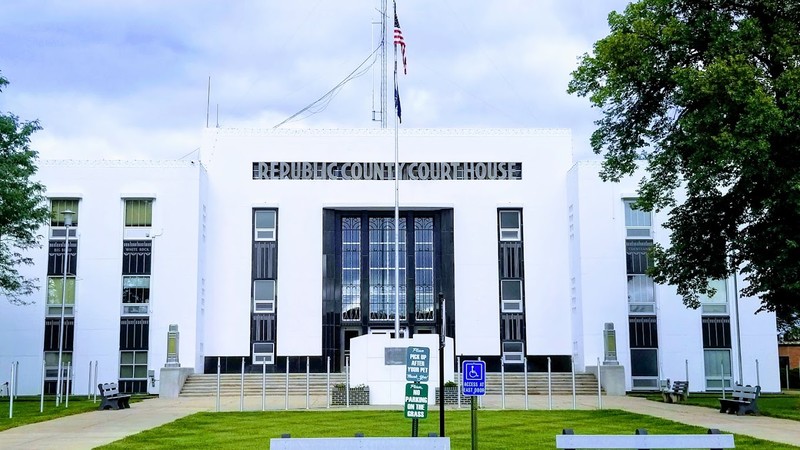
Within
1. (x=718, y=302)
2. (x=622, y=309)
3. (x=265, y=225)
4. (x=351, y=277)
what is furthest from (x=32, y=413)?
(x=718, y=302)

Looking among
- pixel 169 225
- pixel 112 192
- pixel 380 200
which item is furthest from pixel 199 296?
pixel 380 200

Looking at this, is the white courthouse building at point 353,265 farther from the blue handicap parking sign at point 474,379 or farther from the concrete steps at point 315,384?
the blue handicap parking sign at point 474,379

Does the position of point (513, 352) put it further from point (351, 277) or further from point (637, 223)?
point (351, 277)

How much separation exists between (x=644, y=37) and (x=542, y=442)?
13.0 m

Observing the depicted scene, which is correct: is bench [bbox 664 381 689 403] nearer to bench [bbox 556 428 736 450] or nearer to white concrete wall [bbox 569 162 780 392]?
white concrete wall [bbox 569 162 780 392]

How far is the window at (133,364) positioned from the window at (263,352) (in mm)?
4983

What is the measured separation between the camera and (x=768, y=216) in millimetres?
25375

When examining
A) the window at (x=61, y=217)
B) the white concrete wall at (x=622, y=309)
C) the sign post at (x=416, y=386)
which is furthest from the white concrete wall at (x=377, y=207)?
the sign post at (x=416, y=386)

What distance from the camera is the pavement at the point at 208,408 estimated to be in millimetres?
19047

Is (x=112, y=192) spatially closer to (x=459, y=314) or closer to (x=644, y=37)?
(x=459, y=314)

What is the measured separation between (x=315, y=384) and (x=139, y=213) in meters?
11.5

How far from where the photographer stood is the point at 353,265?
4497 centimetres

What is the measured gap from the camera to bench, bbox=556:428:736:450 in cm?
1097

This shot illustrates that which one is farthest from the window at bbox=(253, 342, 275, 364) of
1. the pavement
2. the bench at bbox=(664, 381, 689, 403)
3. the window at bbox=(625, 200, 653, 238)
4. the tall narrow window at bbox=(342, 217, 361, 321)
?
the bench at bbox=(664, 381, 689, 403)
